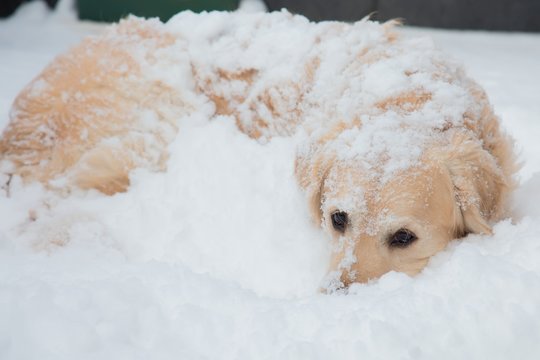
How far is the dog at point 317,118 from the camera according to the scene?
6.07ft

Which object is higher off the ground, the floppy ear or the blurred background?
the floppy ear

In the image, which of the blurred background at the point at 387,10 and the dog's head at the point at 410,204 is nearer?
the dog's head at the point at 410,204

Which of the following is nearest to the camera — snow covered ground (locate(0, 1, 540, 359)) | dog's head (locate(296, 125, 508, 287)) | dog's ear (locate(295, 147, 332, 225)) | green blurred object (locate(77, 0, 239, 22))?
snow covered ground (locate(0, 1, 540, 359))

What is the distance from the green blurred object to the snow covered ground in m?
3.39

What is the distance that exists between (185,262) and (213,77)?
1006 millimetres

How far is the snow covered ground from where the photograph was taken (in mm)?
1404

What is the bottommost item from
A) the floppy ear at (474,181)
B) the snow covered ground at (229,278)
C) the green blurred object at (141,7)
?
the green blurred object at (141,7)

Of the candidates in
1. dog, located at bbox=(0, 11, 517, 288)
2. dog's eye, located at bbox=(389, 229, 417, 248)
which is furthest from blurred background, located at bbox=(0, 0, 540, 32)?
dog's eye, located at bbox=(389, 229, 417, 248)

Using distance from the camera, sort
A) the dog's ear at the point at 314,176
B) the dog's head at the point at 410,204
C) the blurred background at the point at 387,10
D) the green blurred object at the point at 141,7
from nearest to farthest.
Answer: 1. the dog's head at the point at 410,204
2. the dog's ear at the point at 314,176
3. the green blurred object at the point at 141,7
4. the blurred background at the point at 387,10

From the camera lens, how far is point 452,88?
2068mm

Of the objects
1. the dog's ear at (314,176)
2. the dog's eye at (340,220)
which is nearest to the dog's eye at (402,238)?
the dog's eye at (340,220)

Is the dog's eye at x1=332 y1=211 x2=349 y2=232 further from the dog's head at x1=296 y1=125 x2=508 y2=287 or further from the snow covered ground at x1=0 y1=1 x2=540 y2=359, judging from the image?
the snow covered ground at x1=0 y1=1 x2=540 y2=359

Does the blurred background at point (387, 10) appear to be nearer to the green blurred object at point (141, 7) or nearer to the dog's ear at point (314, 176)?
the green blurred object at point (141, 7)

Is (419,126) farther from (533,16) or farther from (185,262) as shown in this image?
(533,16)
